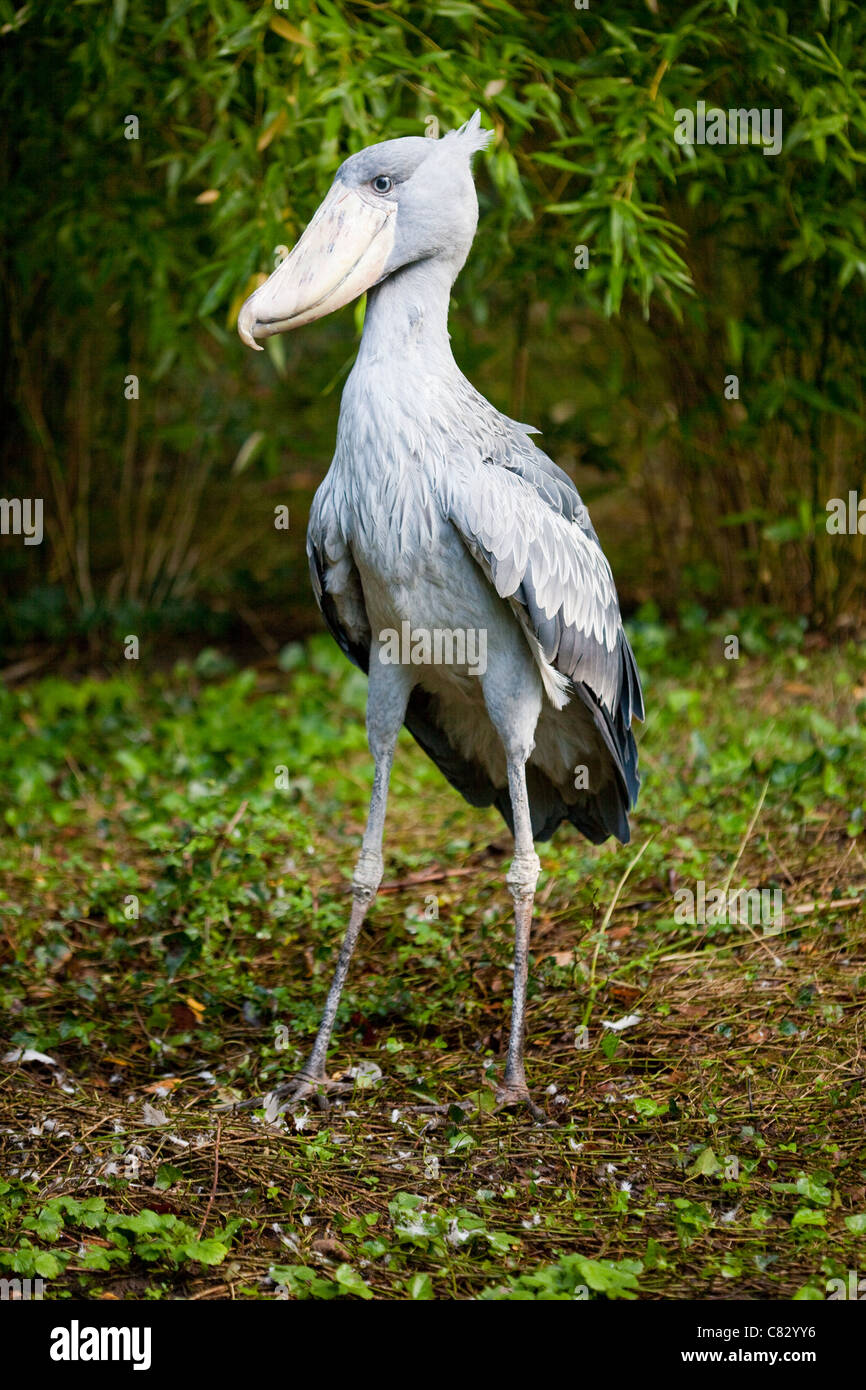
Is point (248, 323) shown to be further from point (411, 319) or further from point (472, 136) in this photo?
point (472, 136)

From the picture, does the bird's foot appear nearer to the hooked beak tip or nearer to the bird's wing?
the bird's wing

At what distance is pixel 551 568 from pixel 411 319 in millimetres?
656

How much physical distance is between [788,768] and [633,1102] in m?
1.85

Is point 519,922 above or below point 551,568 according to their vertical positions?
below

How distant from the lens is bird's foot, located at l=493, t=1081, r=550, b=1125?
3.39 meters

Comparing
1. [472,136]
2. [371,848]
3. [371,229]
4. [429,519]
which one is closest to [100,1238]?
[371,848]

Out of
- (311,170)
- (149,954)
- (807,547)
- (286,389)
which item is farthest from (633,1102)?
(286,389)

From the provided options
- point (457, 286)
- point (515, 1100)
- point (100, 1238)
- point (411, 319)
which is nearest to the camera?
point (100, 1238)

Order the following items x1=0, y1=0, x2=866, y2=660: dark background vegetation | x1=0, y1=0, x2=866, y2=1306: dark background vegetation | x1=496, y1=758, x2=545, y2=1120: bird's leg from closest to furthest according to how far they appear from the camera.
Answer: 1. x1=0, y1=0, x2=866, y2=1306: dark background vegetation
2. x1=496, y1=758, x2=545, y2=1120: bird's leg
3. x1=0, y1=0, x2=866, y2=660: dark background vegetation

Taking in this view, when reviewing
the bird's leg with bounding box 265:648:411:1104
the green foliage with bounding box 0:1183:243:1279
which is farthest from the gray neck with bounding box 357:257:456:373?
the green foliage with bounding box 0:1183:243:1279

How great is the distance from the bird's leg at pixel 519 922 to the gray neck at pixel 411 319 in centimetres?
99

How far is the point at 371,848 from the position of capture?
3.65 m

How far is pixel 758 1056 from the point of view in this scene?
3.58 m

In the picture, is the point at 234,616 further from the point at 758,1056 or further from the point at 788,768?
the point at 758,1056
